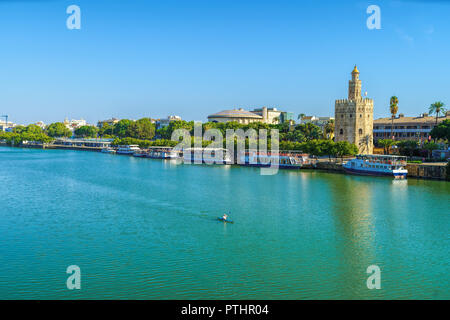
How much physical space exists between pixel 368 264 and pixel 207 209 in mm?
15230

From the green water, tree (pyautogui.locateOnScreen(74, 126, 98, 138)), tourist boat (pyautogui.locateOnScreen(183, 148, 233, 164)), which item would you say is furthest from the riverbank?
tree (pyautogui.locateOnScreen(74, 126, 98, 138))

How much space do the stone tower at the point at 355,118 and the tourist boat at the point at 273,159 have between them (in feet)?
35.2

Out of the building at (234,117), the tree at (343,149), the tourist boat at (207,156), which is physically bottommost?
the tourist boat at (207,156)

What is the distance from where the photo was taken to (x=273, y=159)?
71750mm

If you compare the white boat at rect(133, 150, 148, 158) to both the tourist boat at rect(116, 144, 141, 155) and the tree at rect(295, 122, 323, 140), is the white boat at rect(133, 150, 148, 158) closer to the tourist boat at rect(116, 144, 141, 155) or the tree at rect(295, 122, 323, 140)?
the tourist boat at rect(116, 144, 141, 155)

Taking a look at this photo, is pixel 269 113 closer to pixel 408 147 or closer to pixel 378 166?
pixel 408 147

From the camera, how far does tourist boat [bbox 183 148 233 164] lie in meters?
79.1

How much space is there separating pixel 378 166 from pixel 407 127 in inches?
1242

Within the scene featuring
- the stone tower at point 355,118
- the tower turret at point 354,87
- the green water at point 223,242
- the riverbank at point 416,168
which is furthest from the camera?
the tower turret at point 354,87

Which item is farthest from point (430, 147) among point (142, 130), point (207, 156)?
point (142, 130)

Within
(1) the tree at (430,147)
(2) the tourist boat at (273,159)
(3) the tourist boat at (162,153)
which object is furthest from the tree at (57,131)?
(1) the tree at (430,147)

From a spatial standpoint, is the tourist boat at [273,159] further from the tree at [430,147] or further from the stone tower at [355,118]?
Result: the tree at [430,147]

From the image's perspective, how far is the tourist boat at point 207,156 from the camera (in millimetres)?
79062

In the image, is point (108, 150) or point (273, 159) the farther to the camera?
point (108, 150)
